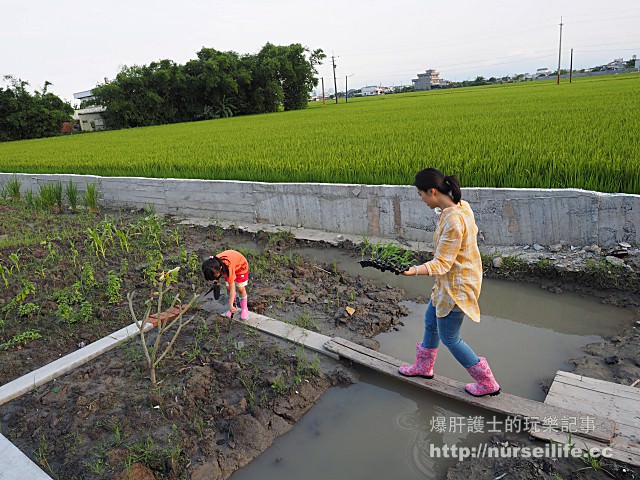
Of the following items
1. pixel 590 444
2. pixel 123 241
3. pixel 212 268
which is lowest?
pixel 590 444

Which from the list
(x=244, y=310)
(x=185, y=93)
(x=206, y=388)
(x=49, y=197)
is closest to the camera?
(x=206, y=388)

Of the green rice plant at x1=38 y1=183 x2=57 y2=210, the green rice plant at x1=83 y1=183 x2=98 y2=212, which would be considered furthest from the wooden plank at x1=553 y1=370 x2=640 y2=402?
the green rice plant at x1=38 y1=183 x2=57 y2=210

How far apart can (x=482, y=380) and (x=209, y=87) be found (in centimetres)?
4034

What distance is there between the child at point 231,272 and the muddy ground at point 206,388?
18cm

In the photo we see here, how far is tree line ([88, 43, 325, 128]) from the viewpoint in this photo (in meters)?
37.3

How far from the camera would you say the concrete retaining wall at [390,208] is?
15.3 feet

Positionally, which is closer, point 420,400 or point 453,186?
point 453,186

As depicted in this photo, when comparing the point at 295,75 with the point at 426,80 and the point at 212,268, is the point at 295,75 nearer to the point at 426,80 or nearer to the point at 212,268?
the point at 212,268

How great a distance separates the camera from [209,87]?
38.9 meters

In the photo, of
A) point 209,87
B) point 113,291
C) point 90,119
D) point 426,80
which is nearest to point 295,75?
point 209,87

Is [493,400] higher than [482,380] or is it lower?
lower

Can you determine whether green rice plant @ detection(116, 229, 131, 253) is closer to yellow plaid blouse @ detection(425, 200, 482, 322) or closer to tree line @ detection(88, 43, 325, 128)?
yellow plaid blouse @ detection(425, 200, 482, 322)

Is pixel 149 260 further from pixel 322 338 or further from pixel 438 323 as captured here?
pixel 438 323

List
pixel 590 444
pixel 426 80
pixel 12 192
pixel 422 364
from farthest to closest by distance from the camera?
pixel 426 80
pixel 12 192
pixel 422 364
pixel 590 444
